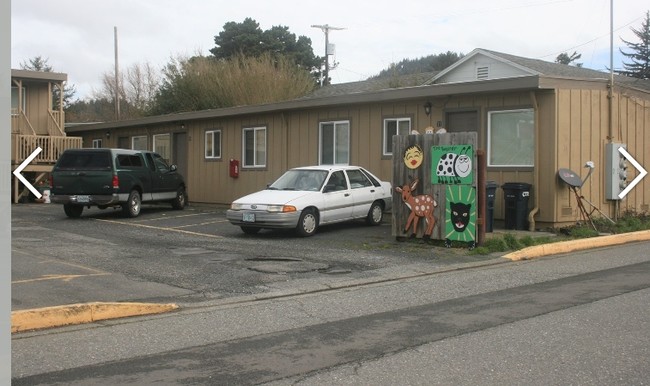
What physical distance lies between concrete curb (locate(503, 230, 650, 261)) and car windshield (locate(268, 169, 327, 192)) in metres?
4.76

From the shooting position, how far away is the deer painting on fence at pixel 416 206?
45.4 ft

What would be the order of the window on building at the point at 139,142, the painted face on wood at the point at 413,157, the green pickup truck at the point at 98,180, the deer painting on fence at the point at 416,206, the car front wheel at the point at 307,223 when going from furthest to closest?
1. the window on building at the point at 139,142
2. the green pickup truck at the point at 98,180
3. the car front wheel at the point at 307,223
4. the painted face on wood at the point at 413,157
5. the deer painting on fence at the point at 416,206

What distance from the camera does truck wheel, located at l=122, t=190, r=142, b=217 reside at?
1989 centimetres

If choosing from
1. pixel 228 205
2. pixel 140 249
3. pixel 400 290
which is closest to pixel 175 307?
pixel 400 290

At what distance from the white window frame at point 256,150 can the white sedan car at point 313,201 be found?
5842 mm

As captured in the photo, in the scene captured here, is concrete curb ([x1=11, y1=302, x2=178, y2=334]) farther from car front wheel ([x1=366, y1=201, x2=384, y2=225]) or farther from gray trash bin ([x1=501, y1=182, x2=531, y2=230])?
gray trash bin ([x1=501, y1=182, x2=531, y2=230])

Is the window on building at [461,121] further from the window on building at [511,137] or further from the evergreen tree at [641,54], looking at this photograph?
the evergreen tree at [641,54]

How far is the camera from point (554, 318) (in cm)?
763

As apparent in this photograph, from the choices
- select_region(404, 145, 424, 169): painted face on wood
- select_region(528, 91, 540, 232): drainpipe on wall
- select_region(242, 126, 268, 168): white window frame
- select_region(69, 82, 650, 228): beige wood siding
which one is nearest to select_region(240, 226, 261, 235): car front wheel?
select_region(404, 145, 424, 169): painted face on wood

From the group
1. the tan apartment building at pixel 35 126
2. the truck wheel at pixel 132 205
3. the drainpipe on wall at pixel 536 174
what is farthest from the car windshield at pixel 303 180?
the tan apartment building at pixel 35 126

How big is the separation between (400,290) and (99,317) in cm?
404

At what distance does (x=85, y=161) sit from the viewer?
19.2 m

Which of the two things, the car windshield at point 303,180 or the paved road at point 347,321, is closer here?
the paved road at point 347,321

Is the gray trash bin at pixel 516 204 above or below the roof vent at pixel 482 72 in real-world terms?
below
